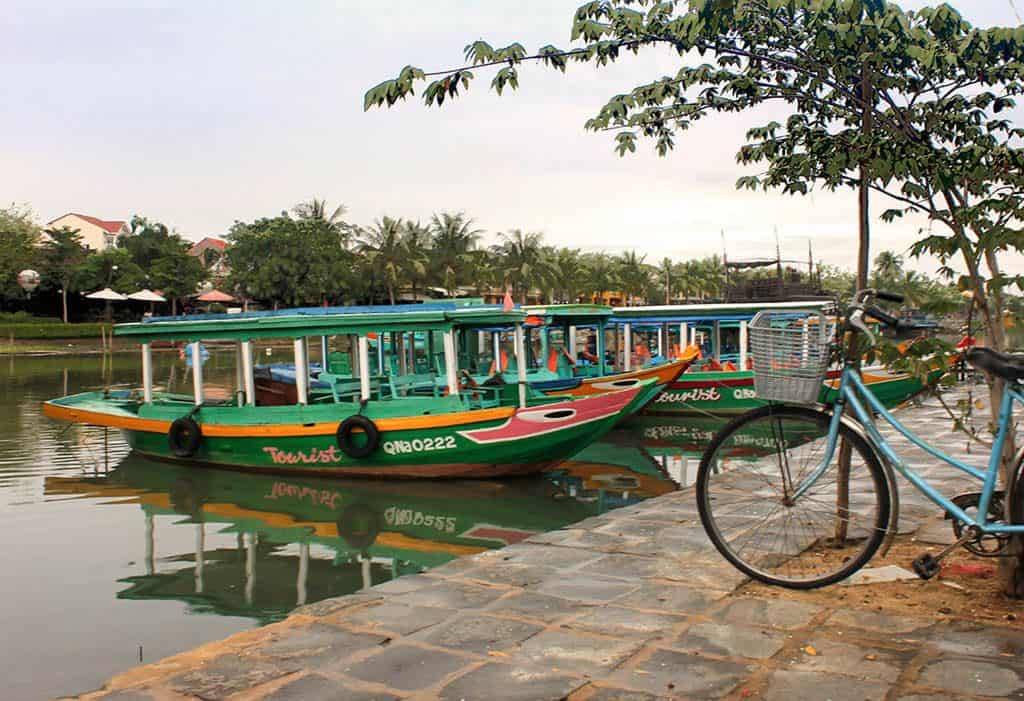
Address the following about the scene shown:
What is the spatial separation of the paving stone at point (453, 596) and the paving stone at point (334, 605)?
0.14 m

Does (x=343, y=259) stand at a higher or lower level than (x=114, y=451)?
higher

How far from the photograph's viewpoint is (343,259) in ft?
165

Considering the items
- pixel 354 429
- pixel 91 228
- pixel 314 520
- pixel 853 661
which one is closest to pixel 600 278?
pixel 91 228

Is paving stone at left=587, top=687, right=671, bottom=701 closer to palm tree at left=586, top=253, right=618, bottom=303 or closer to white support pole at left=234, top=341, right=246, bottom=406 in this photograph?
white support pole at left=234, top=341, right=246, bottom=406

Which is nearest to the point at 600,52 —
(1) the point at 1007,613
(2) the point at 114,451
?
(1) the point at 1007,613

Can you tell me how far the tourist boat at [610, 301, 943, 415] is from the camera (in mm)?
16750

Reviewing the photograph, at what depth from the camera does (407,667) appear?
3238 mm

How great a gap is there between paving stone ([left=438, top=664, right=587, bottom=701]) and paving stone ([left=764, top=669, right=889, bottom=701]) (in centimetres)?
63

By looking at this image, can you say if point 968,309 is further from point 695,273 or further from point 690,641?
point 695,273

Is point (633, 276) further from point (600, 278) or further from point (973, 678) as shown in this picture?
point (973, 678)

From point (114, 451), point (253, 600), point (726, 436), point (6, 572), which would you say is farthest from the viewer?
point (114, 451)

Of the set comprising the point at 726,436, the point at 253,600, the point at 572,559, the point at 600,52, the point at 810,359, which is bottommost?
the point at 253,600

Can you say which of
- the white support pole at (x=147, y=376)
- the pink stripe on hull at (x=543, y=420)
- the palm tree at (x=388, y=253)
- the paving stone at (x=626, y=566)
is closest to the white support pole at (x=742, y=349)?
the pink stripe on hull at (x=543, y=420)

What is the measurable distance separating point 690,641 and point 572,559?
1.50m
